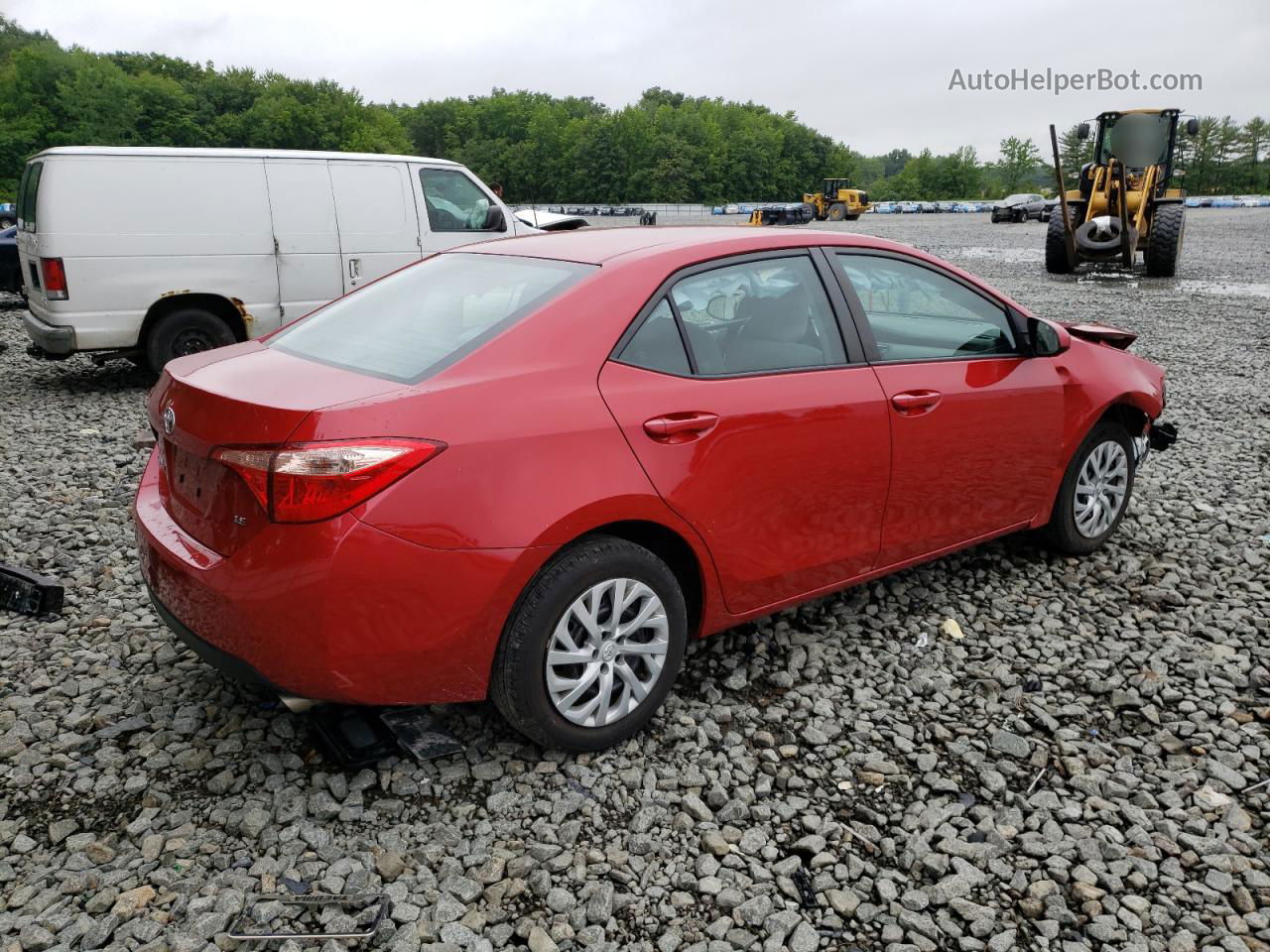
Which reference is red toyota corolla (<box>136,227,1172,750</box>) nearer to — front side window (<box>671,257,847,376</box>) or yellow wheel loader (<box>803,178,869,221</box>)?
front side window (<box>671,257,847,376</box>)

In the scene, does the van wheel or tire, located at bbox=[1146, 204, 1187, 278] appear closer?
the van wheel

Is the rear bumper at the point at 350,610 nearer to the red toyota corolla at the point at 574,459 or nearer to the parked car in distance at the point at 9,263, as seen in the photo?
the red toyota corolla at the point at 574,459

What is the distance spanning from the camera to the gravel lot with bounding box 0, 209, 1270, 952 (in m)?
2.50

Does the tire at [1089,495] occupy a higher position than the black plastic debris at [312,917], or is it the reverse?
the tire at [1089,495]

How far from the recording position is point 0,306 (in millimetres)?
14430

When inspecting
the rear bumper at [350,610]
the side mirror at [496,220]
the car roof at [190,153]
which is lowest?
the rear bumper at [350,610]

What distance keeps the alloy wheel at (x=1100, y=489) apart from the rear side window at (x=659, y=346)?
2.35m

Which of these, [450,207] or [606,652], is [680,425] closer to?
[606,652]

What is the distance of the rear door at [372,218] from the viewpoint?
910 centimetres

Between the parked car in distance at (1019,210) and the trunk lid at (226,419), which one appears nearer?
the trunk lid at (226,419)

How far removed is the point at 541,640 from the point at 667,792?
2.05ft

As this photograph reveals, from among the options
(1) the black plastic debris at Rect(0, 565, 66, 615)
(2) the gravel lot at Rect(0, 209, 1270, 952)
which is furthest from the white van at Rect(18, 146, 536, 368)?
(1) the black plastic debris at Rect(0, 565, 66, 615)

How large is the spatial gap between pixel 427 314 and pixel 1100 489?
3.26m

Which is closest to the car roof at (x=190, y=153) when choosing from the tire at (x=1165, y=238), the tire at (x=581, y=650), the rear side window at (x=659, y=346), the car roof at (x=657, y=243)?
the car roof at (x=657, y=243)
